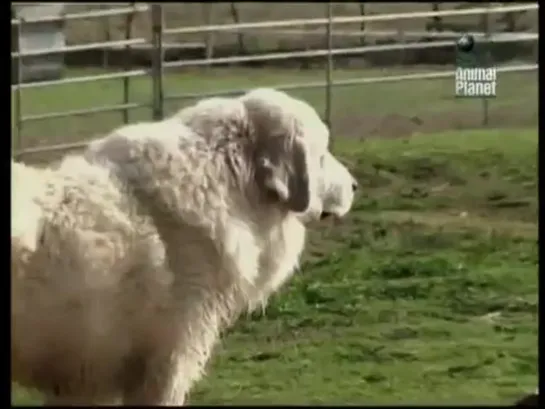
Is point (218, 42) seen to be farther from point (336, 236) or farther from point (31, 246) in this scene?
point (31, 246)

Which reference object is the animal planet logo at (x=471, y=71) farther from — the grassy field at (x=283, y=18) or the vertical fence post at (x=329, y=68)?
the vertical fence post at (x=329, y=68)

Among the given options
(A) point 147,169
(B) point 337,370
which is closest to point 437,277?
(B) point 337,370

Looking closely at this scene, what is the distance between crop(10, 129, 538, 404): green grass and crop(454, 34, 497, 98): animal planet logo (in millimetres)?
1221

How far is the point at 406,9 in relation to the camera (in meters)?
12.0

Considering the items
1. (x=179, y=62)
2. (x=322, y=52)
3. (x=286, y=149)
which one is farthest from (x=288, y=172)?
(x=179, y=62)

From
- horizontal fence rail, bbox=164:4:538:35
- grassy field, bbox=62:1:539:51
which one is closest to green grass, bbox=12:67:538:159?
grassy field, bbox=62:1:539:51

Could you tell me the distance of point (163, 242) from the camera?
3.49m

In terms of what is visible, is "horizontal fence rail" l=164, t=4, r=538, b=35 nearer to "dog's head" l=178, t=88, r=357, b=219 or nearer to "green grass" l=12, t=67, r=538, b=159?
"green grass" l=12, t=67, r=538, b=159

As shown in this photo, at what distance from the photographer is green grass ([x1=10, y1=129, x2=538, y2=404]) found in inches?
194

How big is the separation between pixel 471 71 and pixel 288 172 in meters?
7.71

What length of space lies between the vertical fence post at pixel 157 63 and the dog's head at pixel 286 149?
19.1 ft

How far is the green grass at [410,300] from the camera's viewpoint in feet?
16.2

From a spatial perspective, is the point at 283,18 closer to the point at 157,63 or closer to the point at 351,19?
the point at 351,19

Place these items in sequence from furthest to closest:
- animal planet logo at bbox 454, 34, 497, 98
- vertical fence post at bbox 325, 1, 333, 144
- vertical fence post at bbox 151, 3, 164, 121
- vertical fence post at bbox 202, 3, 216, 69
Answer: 1. vertical fence post at bbox 202, 3, 216, 69
2. animal planet logo at bbox 454, 34, 497, 98
3. vertical fence post at bbox 325, 1, 333, 144
4. vertical fence post at bbox 151, 3, 164, 121
